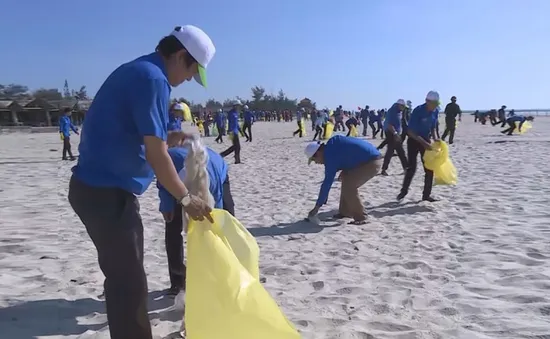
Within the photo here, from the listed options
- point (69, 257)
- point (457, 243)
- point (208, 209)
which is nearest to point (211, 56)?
point (208, 209)

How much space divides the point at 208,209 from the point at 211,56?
0.77 meters

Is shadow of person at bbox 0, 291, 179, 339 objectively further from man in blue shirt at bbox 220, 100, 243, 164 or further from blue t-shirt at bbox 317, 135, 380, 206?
man in blue shirt at bbox 220, 100, 243, 164

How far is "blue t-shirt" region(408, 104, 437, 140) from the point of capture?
26.3 ft

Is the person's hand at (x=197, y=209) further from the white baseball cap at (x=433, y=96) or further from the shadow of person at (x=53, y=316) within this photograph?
the white baseball cap at (x=433, y=96)

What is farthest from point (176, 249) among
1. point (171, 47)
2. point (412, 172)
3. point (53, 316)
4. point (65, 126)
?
A: point (65, 126)

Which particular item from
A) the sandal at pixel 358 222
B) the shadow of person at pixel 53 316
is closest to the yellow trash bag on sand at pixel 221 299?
the shadow of person at pixel 53 316

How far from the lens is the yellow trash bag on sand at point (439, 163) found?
316 inches

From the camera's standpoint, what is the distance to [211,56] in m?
2.62

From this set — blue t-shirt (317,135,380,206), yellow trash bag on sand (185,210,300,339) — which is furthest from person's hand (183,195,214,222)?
blue t-shirt (317,135,380,206)

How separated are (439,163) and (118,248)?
6489 mm

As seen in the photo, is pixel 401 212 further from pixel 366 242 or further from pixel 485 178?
pixel 485 178

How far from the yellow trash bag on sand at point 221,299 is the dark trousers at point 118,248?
0.26m

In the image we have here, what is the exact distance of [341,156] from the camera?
257 inches

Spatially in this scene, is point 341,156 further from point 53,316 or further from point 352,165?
point 53,316
